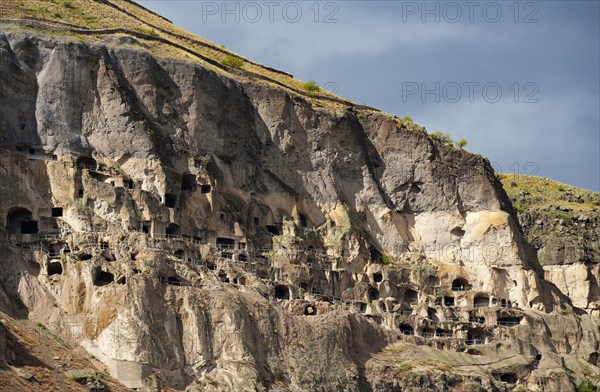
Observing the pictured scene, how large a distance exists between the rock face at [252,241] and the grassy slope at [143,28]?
629 centimetres

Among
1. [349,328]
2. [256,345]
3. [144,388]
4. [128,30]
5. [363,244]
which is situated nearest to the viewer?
[144,388]

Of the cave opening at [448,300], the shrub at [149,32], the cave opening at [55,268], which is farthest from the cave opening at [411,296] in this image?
the shrub at [149,32]

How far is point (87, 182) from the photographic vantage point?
91.0 m

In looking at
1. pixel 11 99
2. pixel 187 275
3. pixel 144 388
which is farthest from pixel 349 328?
pixel 11 99

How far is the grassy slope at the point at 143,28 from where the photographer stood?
108250 millimetres

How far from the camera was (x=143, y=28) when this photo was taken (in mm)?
119062

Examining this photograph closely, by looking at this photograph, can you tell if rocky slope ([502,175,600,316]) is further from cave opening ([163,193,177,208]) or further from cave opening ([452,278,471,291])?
cave opening ([163,193,177,208])

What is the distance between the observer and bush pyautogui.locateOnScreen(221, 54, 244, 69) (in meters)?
118

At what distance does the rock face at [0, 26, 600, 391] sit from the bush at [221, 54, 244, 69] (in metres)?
10.2

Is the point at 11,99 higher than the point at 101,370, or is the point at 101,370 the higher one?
the point at 11,99

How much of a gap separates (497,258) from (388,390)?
79.5 feet

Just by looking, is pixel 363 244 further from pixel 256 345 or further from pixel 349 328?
pixel 256 345

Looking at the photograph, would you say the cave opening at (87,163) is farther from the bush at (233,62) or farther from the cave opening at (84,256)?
the bush at (233,62)

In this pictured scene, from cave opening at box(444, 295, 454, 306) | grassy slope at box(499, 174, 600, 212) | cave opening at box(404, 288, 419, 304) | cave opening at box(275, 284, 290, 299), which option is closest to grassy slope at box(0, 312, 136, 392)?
cave opening at box(275, 284, 290, 299)
